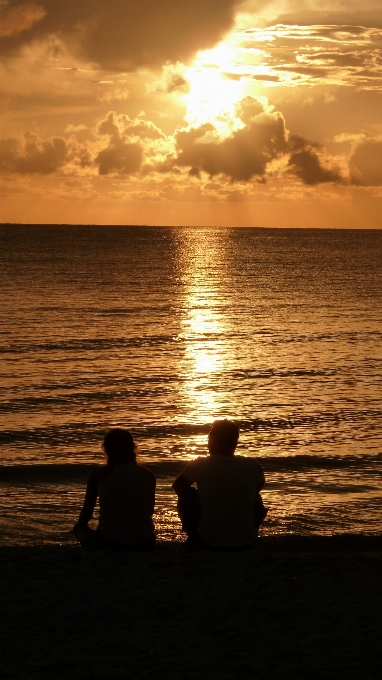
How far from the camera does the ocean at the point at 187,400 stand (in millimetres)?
12797

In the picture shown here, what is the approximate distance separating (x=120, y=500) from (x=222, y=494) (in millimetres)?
1026

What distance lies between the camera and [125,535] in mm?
8375

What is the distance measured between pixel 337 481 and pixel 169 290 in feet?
158

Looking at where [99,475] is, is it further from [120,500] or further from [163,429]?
[163,429]

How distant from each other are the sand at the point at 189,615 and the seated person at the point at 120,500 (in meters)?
0.19

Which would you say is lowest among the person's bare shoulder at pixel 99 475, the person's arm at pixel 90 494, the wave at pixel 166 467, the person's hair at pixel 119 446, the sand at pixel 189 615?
the sand at pixel 189 615

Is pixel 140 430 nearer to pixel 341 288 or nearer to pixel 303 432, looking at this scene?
pixel 303 432

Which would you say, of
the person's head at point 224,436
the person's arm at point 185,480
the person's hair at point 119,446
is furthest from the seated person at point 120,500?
the person's head at point 224,436

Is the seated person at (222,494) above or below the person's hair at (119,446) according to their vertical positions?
below

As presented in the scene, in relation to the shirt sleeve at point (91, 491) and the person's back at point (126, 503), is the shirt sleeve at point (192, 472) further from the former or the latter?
the shirt sleeve at point (91, 491)

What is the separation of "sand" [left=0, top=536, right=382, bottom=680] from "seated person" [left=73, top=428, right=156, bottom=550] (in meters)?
0.19

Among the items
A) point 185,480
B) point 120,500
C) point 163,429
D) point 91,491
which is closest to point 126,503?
point 120,500

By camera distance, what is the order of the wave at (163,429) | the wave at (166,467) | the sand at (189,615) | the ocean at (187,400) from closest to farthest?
1. the sand at (189,615)
2. the ocean at (187,400)
3. the wave at (166,467)
4. the wave at (163,429)

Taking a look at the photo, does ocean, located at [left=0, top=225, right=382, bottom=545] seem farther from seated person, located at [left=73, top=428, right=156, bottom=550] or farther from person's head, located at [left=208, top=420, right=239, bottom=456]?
person's head, located at [left=208, top=420, right=239, bottom=456]
